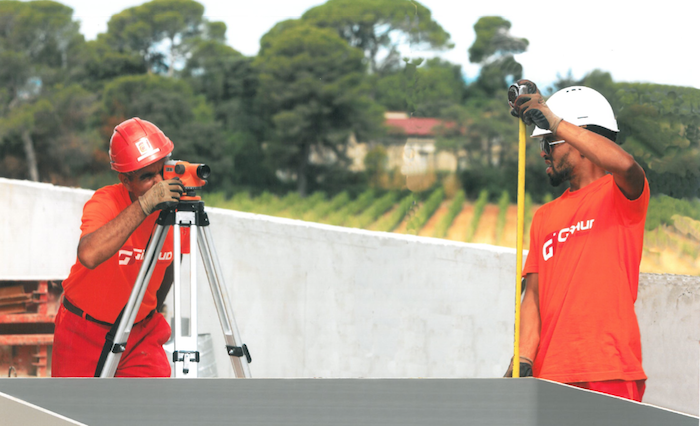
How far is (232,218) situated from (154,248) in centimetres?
229

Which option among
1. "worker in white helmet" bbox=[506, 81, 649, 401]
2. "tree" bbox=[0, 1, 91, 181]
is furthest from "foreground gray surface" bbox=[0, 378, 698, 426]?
"tree" bbox=[0, 1, 91, 181]

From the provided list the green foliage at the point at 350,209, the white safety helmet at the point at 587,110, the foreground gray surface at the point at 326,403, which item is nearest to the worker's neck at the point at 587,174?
the white safety helmet at the point at 587,110

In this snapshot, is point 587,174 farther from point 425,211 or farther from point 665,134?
point 425,211

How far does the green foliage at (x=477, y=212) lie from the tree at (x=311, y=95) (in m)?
0.86

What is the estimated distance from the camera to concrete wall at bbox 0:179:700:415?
9.24ft

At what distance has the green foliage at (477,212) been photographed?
396 cm

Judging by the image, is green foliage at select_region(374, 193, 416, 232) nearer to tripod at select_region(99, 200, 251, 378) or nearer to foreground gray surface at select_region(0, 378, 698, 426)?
tripod at select_region(99, 200, 251, 378)

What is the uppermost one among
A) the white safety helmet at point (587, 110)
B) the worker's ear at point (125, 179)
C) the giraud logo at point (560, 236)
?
the white safety helmet at point (587, 110)

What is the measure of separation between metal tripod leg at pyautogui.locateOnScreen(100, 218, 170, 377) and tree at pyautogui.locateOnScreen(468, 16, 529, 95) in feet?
8.90

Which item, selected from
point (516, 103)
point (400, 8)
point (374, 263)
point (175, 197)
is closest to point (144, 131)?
point (175, 197)

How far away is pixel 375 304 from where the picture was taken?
382 centimetres

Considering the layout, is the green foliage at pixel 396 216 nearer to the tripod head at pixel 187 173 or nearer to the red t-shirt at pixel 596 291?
the tripod head at pixel 187 173

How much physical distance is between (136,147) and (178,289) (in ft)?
1.77

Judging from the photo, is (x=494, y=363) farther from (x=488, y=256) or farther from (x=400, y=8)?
(x=400, y=8)
